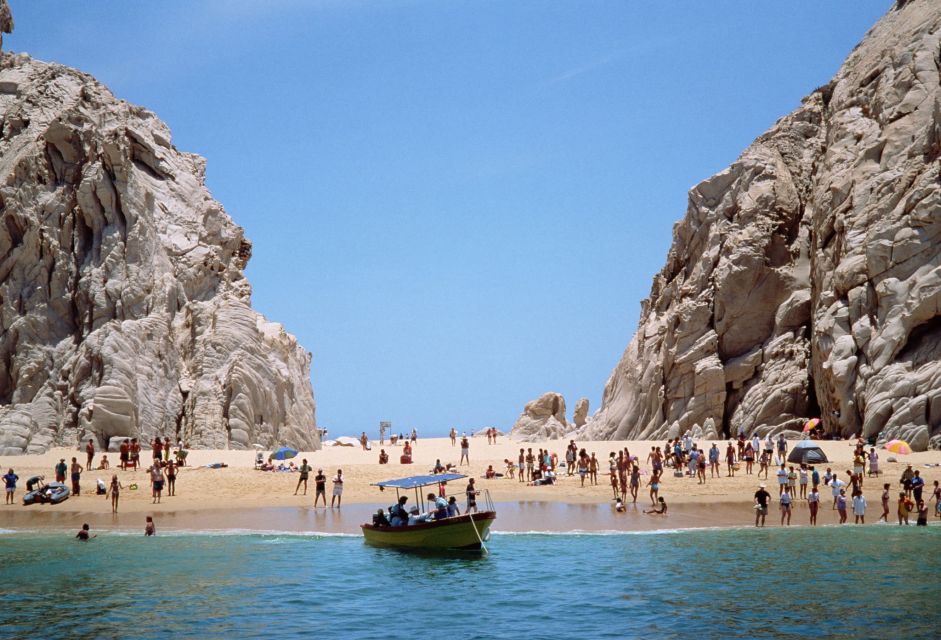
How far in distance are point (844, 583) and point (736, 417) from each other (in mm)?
30556

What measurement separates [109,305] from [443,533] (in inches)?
1169

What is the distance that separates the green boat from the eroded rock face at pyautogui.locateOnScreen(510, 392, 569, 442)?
137 feet

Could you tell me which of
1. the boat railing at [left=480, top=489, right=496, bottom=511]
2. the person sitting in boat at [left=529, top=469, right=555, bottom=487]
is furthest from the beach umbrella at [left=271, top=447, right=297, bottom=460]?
the person sitting in boat at [left=529, top=469, right=555, bottom=487]

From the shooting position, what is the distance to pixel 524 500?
36562mm

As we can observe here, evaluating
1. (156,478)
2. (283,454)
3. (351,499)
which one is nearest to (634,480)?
(351,499)

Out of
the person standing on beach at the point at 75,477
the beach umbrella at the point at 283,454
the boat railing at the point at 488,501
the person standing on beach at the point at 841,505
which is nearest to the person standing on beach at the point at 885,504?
the person standing on beach at the point at 841,505

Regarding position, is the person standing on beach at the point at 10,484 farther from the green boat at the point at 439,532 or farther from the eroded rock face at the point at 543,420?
the eroded rock face at the point at 543,420

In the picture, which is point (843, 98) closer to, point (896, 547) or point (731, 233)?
point (731, 233)

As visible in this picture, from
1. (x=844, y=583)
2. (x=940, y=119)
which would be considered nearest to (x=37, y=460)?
(x=844, y=583)

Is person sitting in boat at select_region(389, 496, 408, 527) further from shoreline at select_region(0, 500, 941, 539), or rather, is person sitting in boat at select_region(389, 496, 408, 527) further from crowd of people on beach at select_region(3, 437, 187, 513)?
crowd of people on beach at select_region(3, 437, 187, 513)

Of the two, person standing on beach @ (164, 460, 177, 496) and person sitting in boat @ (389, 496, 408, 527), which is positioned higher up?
person standing on beach @ (164, 460, 177, 496)

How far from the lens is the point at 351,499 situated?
37.7 meters

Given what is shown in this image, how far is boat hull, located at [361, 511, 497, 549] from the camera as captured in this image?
26.7 meters

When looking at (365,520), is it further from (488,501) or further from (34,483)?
(34,483)
